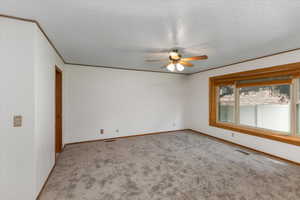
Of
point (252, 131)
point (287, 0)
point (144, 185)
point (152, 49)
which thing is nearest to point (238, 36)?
point (287, 0)

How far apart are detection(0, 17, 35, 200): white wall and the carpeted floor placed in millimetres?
445

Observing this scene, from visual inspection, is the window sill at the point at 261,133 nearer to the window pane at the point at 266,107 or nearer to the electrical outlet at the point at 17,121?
the window pane at the point at 266,107

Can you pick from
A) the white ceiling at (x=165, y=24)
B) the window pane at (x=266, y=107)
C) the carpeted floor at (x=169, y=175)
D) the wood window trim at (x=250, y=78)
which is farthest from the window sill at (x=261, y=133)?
the white ceiling at (x=165, y=24)

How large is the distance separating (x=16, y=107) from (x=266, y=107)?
5.04 meters

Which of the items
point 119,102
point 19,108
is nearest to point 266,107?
point 119,102

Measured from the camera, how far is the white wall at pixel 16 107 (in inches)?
62.6

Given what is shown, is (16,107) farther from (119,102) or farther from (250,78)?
(250,78)

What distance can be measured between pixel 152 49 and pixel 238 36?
152 centimetres

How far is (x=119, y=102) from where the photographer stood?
445 centimetres

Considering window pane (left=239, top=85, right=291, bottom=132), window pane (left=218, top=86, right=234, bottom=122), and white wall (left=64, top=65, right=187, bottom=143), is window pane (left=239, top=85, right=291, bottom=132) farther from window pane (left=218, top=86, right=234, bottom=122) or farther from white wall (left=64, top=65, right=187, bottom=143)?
white wall (left=64, top=65, right=187, bottom=143)

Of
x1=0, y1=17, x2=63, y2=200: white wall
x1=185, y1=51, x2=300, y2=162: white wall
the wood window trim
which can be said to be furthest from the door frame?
the wood window trim

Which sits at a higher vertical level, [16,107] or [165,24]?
[165,24]

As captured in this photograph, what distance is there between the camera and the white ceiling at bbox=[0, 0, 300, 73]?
1.43 metres

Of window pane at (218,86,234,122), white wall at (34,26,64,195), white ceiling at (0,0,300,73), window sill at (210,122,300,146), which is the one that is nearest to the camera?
white ceiling at (0,0,300,73)
